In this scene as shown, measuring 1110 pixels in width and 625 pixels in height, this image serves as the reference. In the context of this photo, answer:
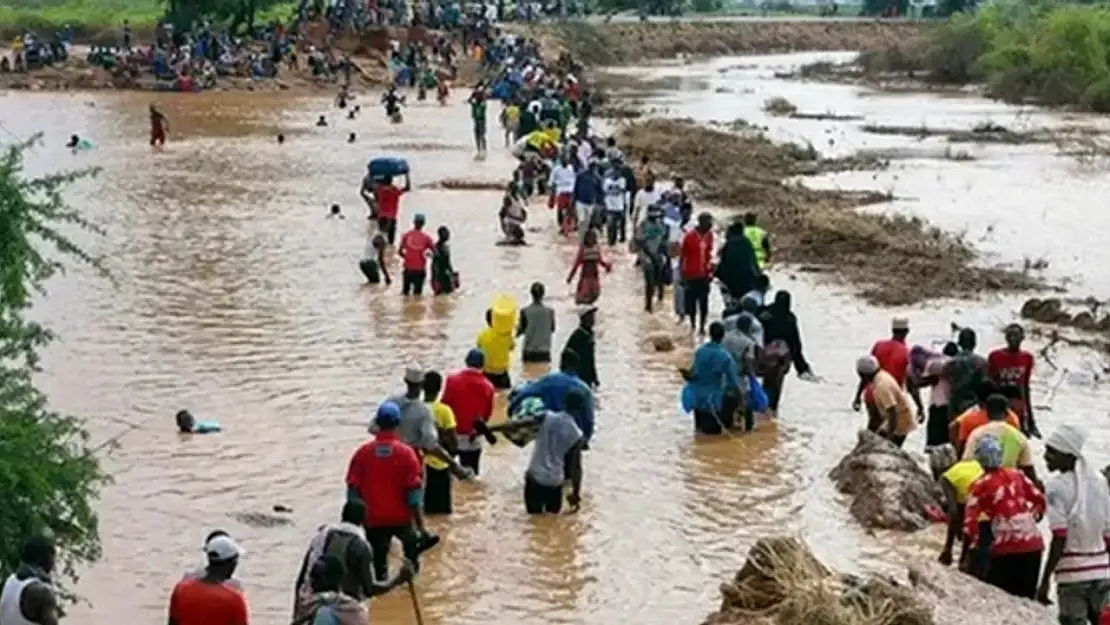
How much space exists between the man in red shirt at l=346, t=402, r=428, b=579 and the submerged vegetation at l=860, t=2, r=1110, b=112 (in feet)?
184

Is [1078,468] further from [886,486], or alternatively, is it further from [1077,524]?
[886,486]

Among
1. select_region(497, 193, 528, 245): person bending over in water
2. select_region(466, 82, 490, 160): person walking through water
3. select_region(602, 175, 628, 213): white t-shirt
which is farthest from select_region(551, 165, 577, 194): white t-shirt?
select_region(466, 82, 490, 160): person walking through water

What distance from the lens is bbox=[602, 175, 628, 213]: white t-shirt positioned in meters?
26.9

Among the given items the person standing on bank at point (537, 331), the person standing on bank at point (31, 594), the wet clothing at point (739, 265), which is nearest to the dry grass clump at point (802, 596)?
the person standing on bank at point (31, 594)

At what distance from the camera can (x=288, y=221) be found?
3028cm

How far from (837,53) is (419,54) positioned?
44.6 m

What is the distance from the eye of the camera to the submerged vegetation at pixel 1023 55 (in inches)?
2598

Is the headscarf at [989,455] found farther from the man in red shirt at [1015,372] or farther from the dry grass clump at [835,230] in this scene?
the dry grass clump at [835,230]

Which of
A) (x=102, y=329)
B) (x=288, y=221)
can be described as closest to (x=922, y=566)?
(x=102, y=329)

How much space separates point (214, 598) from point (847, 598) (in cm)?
356

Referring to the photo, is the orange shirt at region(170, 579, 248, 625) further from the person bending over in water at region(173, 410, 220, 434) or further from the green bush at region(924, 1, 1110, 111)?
the green bush at region(924, 1, 1110, 111)

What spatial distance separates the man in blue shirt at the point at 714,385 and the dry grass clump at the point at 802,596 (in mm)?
5056

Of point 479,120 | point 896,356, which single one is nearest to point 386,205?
point 896,356

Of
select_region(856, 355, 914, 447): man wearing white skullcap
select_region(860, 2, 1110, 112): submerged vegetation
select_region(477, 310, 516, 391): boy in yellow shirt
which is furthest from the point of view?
select_region(860, 2, 1110, 112): submerged vegetation
